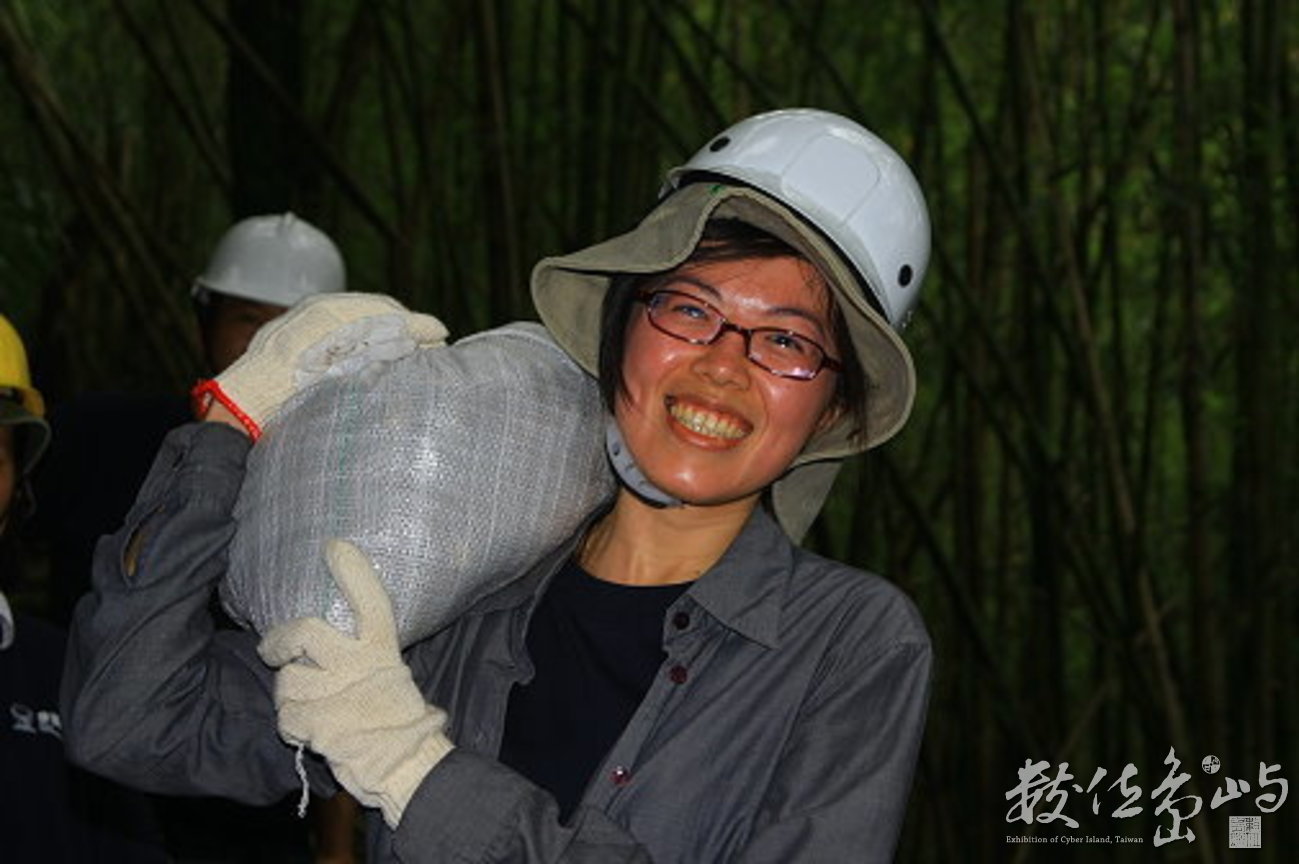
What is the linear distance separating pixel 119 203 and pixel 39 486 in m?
1.10

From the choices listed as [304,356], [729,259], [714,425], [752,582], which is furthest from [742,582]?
[304,356]

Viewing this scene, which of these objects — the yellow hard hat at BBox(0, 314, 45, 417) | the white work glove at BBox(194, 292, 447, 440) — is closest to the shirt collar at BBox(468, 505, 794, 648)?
the white work glove at BBox(194, 292, 447, 440)

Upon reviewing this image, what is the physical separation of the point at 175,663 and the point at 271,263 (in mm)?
2523

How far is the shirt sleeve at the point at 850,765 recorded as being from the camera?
1.39 metres

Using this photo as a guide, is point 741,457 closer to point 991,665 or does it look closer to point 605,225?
point 991,665

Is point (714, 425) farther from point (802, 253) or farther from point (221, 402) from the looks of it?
point (221, 402)

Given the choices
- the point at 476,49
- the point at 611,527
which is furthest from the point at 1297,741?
the point at 611,527

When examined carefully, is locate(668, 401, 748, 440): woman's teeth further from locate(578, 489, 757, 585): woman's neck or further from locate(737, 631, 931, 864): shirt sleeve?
locate(737, 631, 931, 864): shirt sleeve

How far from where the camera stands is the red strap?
5.31 ft

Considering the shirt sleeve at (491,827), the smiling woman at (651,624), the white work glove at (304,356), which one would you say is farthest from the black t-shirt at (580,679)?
the white work glove at (304,356)

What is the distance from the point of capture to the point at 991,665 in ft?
14.3

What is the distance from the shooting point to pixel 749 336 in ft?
5.11

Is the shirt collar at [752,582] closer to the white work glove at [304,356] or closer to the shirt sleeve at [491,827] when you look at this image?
the shirt sleeve at [491,827]

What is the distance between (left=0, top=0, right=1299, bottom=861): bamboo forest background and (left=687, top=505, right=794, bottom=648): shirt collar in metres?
2.27
